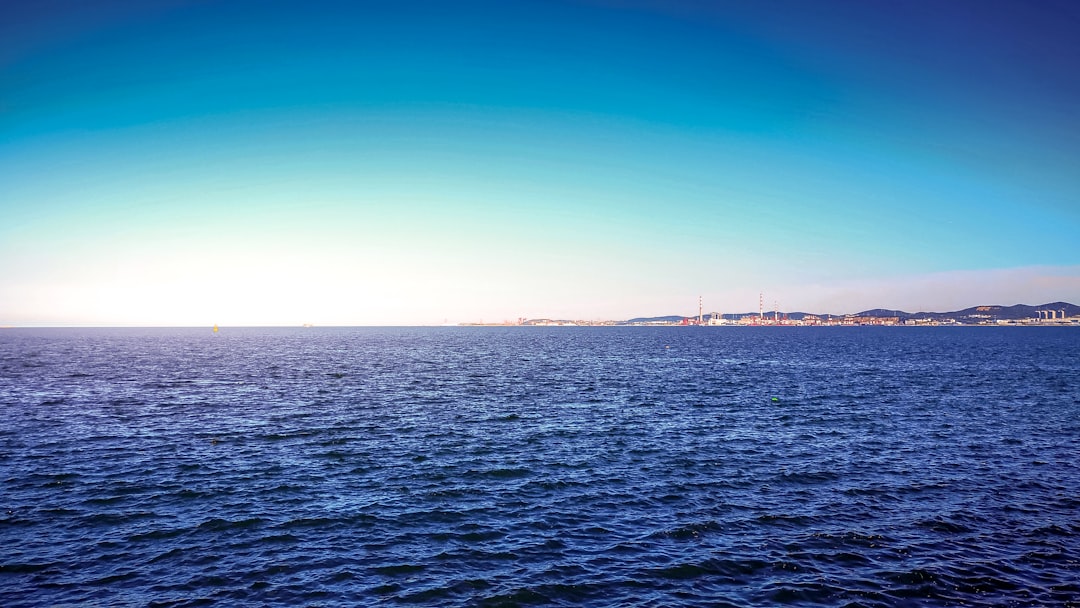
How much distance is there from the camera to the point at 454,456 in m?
42.8

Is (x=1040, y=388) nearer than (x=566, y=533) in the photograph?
No

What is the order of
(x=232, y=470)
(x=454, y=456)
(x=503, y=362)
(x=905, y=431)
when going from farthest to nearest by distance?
(x=503, y=362) → (x=905, y=431) → (x=454, y=456) → (x=232, y=470)

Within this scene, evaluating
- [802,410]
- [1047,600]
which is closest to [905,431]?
[802,410]

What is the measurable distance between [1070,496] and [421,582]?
118 feet

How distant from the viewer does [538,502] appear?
32.9 m

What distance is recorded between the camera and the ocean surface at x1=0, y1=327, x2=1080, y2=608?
2319 cm

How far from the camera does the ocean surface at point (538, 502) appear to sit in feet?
76.1

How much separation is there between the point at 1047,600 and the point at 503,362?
112754mm

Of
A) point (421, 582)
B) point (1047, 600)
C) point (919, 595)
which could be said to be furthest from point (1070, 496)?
point (421, 582)

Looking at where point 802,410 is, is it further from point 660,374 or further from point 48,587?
point 48,587

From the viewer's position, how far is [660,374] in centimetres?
10225

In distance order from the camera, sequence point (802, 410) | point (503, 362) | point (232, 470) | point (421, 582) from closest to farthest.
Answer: point (421, 582) < point (232, 470) < point (802, 410) < point (503, 362)

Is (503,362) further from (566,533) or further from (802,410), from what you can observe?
(566,533)

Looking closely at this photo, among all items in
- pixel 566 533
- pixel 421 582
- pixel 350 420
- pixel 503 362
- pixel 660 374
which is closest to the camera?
pixel 421 582
